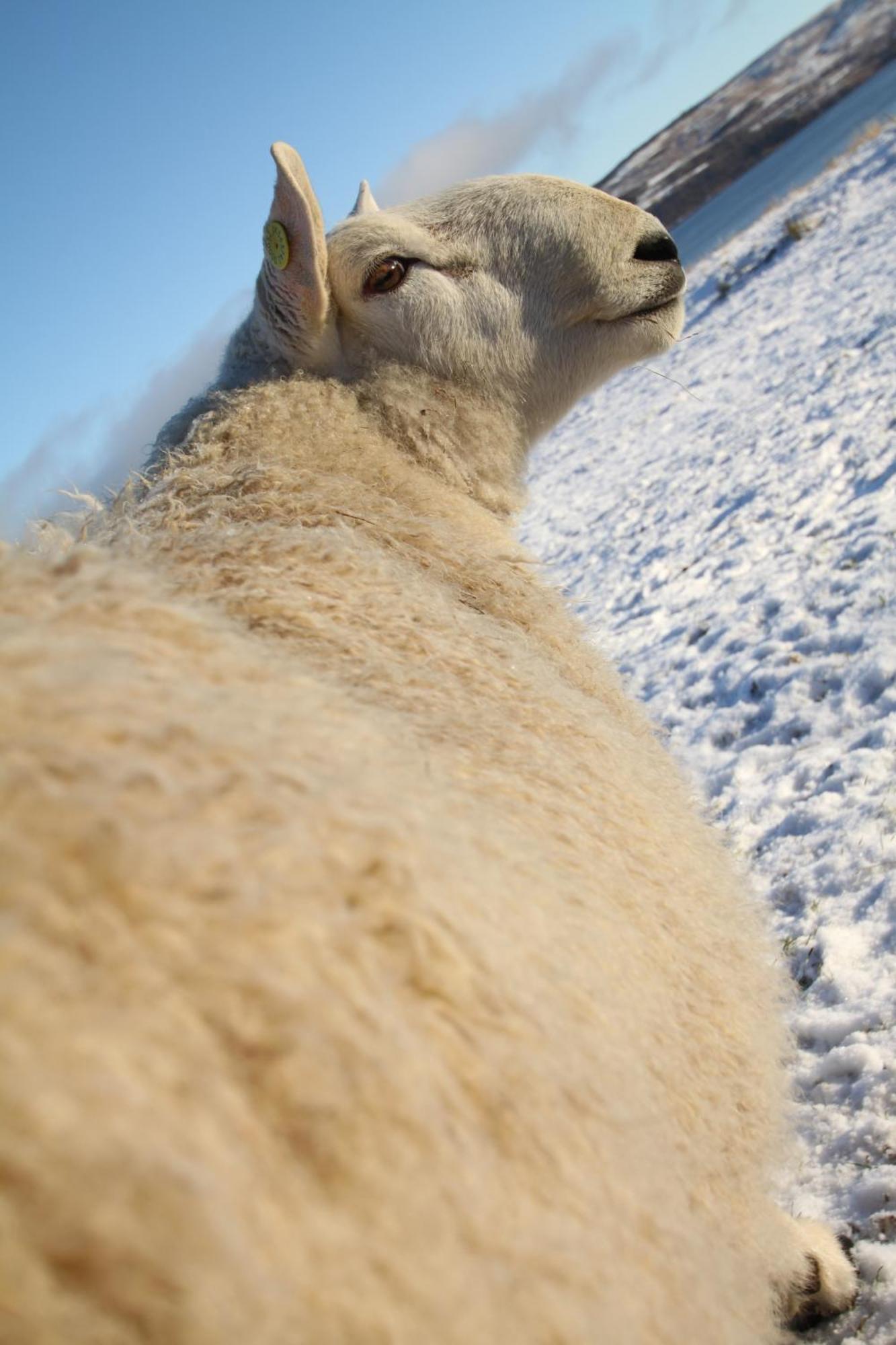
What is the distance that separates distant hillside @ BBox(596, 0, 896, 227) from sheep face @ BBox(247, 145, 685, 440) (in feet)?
139

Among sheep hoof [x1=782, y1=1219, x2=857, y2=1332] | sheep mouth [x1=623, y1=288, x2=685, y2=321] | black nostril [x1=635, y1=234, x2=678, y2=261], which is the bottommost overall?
sheep hoof [x1=782, y1=1219, x2=857, y2=1332]

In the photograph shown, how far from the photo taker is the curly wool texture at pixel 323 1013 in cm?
72

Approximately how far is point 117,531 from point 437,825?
1228 millimetres

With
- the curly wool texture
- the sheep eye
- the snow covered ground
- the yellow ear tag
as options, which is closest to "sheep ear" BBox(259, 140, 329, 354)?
the yellow ear tag

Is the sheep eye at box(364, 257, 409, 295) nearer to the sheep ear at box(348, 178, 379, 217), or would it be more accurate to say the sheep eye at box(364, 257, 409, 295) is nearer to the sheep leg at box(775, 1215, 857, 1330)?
the sheep ear at box(348, 178, 379, 217)

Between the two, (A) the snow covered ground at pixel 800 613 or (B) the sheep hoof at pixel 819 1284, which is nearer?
(B) the sheep hoof at pixel 819 1284

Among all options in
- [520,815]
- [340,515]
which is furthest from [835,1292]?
[340,515]

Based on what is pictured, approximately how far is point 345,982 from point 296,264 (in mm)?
2380

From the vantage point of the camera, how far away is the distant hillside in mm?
47906

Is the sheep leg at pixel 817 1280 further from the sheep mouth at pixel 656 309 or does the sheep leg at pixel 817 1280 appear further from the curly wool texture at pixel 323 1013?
the sheep mouth at pixel 656 309

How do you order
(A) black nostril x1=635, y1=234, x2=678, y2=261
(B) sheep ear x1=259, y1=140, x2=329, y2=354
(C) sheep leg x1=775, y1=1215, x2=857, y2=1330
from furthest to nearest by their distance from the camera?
(A) black nostril x1=635, y1=234, x2=678, y2=261
(B) sheep ear x1=259, y1=140, x2=329, y2=354
(C) sheep leg x1=775, y1=1215, x2=857, y2=1330

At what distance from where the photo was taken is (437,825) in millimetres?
1103

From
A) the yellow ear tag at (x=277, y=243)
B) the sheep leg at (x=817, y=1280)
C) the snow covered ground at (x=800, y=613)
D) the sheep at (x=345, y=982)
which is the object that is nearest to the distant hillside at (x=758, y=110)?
the snow covered ground at (x=800, y=613)

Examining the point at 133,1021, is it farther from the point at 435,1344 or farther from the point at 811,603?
the point at 811,603
